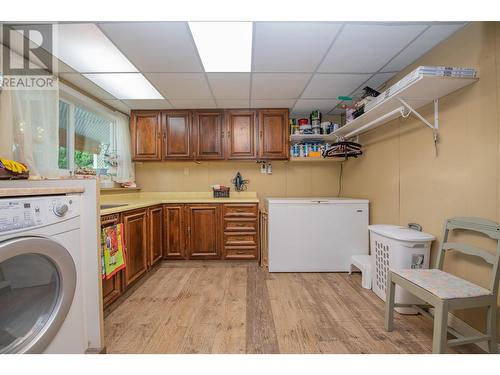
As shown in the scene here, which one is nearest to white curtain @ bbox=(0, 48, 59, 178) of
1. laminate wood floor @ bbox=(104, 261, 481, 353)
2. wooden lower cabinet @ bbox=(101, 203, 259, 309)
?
wooden lower cabinet @ bbox=(101, 203, 259, 309)

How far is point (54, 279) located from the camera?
101 cm

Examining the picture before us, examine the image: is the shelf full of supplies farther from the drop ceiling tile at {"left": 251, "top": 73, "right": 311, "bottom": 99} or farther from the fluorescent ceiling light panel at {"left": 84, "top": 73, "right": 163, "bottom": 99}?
Result: the fluorescent ceiling light panel at {"left": 84, "top": 73, "right": 163, "bottom": 99}

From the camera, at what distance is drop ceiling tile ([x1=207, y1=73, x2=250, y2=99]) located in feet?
6.88

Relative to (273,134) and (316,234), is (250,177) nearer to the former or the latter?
(273,134)

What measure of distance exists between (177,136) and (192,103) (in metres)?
0.52

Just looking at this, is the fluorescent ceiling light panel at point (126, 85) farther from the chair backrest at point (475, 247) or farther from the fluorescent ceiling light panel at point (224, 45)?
the chair backrest at point (475, 247)

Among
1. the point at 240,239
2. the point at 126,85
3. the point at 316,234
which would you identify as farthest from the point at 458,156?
the point at 126,85

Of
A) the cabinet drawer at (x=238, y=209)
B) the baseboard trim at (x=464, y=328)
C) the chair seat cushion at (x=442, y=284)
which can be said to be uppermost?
the cabinet drawer at (x=238, y=209)

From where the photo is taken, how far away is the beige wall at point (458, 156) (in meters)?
1.28

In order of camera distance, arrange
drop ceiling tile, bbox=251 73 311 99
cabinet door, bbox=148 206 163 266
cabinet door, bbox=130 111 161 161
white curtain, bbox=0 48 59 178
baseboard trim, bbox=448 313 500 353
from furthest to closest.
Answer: cabinet door, bbox=130 111 161 161 → cabinet door, bbox=148 206 163 266 → drop ceiling tile, bbox=251 73 311 99 → white curtain, bbox=0 48 59 178 → baseboard trim, bbox=448 313 500 353

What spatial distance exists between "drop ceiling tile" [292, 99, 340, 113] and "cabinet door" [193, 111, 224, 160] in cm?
108

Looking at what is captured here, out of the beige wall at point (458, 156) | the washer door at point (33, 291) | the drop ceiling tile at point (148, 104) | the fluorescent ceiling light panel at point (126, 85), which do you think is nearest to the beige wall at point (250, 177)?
the drop ceiling tile at point (148, 104)

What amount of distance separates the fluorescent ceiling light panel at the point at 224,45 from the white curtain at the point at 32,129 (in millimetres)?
1415

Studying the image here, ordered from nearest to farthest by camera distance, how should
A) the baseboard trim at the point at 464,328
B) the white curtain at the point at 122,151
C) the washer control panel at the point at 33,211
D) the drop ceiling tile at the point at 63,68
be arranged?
the washer control panel at the point at 33,211, the baseboard trim at the point at 464,328, the drop ceiling tile at the point at 63,68, the white curtain at the point at 122,151
